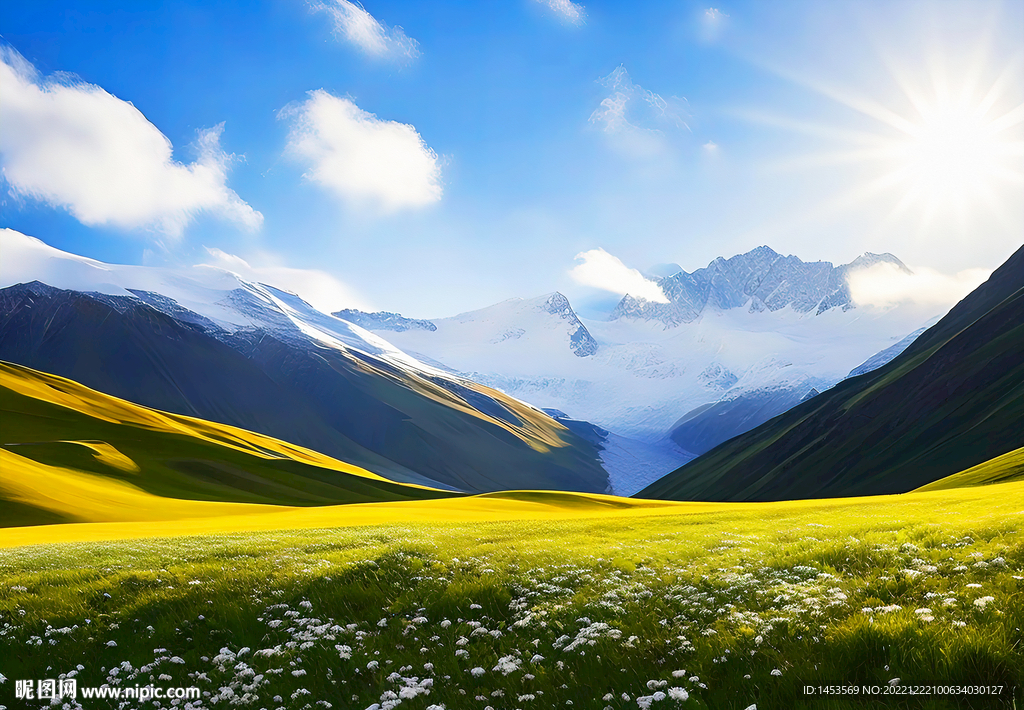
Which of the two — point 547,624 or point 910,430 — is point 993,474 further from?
point 910,430

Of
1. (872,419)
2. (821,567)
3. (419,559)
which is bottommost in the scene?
(419,559)

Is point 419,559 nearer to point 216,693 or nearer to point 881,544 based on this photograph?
point 216,693

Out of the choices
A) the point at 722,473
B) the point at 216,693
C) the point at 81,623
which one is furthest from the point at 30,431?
the point at 722,473

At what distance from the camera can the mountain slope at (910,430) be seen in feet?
358

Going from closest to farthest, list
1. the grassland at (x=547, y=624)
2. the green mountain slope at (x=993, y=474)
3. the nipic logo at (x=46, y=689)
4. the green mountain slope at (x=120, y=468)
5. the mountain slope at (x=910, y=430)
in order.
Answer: the grassland at (x=547, y=624) < the nipic logo at (x=46, y=689) < the green mountain slope at (x=993, y=474) < the green mountain slope at (x=120, y=468) < the mountain slope at (x=910, y=430)

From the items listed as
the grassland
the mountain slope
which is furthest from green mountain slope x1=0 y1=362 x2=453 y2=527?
the mountain slope

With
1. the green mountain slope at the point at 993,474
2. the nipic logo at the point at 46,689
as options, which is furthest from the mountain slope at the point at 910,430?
the nipic logo at the point at 46,689

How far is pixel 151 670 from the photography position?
11266 mm

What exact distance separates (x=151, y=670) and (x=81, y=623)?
14.1ft

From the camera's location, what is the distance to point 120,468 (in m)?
84.0

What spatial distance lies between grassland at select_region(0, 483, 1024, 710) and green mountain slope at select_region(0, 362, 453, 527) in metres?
51.4

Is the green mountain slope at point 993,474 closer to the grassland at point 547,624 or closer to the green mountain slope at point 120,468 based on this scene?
the grassland at point 547,624

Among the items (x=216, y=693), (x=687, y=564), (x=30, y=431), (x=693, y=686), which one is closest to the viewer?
(x=693, y=686)

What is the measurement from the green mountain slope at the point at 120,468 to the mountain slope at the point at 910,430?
325ft
